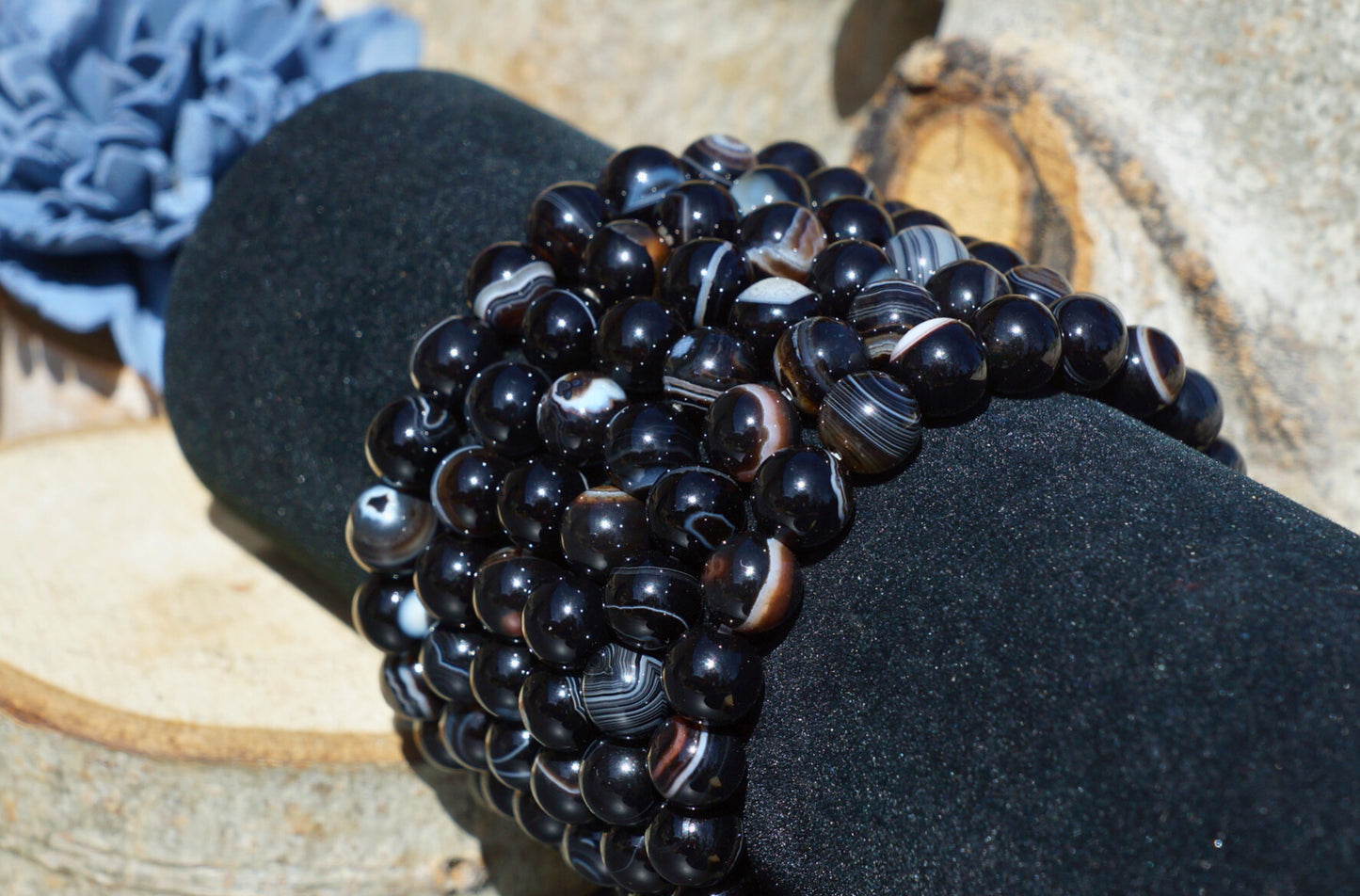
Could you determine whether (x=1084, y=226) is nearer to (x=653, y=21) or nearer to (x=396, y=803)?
(x=396, y=803)

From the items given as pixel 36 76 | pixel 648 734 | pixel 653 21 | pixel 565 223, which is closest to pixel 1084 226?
pixel 565 223

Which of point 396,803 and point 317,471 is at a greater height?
point 317,471

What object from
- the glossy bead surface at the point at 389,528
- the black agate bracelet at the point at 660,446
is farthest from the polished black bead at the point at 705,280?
the glossy bead surface at the point at 389,528

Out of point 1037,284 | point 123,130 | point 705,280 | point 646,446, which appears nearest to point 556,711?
point 646,446

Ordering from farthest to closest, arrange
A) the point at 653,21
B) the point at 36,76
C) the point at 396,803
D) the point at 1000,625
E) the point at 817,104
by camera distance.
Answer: the point at 817,104 < the point at 653,21 < the point at 36,76 < the point at 396,803 < the point at 1000,625

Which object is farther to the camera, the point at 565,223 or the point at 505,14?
the point at 505,14

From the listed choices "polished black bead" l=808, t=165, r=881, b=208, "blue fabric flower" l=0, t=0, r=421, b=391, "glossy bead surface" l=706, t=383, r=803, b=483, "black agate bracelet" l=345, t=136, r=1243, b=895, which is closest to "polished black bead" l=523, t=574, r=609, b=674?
"black agate bracelet" l=345, t=136, r=1243, b=895

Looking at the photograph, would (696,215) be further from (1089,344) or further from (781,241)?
(1089,344)
